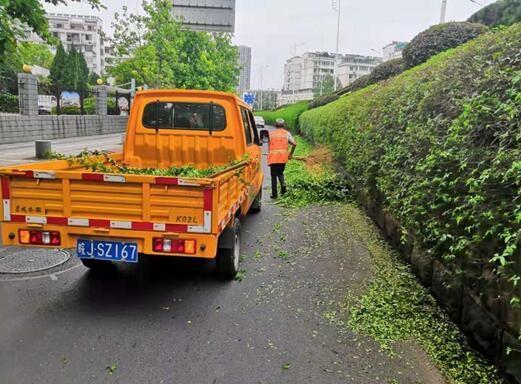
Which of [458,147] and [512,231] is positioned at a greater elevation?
[458,147]

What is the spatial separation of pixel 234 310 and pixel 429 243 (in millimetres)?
1945

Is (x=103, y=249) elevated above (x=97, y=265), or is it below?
above

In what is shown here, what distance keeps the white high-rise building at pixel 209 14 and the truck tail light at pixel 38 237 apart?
18.8m

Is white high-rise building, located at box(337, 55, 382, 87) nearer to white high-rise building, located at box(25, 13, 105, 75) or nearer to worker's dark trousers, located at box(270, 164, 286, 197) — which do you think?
white high-rise building, located at box(25, 13, 105, 75)

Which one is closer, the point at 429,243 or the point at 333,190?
the point at 429,243

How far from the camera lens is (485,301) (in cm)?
323

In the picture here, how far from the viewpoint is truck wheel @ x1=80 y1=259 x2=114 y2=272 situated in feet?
15.7

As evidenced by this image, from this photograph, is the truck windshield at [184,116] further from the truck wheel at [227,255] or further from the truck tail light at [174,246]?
the truck tail light at [174,246]

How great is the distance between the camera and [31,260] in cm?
522

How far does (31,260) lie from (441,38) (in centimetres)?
1351

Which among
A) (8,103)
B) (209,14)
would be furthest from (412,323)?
(8,103)

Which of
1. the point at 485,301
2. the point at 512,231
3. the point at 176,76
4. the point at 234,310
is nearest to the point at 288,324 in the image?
the point at 234,310

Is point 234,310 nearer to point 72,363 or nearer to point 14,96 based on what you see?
point 72,363

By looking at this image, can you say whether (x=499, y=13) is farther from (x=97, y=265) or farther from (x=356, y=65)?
(x=356, y=65)
